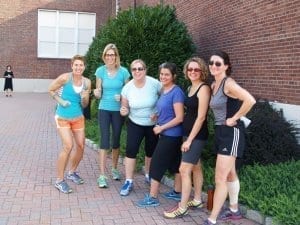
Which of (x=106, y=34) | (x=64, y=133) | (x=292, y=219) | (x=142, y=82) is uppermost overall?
(x=106, y=34)

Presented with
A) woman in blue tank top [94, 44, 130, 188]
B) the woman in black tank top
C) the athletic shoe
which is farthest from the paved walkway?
woman in blue tank top [94, 44, 130, 188]

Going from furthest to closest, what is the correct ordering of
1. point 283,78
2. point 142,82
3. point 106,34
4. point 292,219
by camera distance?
point 106,34, point 283,78, point 142,82, point 292,219

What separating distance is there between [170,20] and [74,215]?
6.84 metres

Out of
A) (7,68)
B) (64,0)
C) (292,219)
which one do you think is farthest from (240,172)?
(64,0)

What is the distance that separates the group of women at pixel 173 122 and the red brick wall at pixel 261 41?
283 centimetres

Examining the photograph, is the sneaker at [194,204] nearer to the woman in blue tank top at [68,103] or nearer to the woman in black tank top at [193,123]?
the woman in black tank top at [193,123]

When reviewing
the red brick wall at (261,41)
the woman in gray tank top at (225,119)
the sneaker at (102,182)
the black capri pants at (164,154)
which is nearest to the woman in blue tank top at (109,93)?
the sneaker at (102,182)

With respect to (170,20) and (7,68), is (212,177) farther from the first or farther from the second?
(7,68)

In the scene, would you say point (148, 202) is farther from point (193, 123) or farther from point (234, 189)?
point (193, 123)

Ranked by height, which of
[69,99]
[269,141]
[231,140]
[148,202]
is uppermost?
[69,99]

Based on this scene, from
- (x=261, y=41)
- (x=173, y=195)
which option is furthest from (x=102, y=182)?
(x=261, y=41)

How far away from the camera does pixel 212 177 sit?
5.77m

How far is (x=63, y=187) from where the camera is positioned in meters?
5.69

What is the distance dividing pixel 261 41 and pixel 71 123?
4.26 meters
